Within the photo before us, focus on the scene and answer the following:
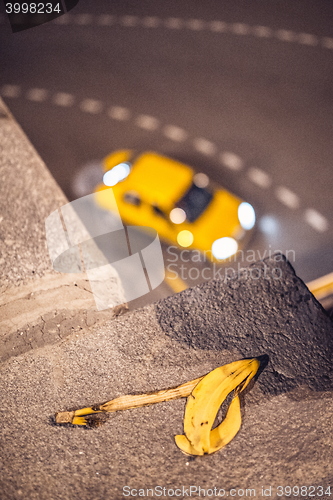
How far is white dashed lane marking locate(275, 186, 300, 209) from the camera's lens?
15.1ft

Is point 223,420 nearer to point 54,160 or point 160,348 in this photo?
point 160,348

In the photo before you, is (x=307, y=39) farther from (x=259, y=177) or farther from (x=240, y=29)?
(x=259, y=177)

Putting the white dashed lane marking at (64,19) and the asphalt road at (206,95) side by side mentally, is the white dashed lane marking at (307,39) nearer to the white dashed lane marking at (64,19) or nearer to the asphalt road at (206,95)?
the asphalt road at (206,95)

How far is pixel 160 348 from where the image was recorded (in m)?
3.69

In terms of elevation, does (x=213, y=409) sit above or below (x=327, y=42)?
below

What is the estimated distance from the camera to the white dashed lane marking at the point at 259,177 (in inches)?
187

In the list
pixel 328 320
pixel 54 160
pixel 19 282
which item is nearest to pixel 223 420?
pixel 328 320

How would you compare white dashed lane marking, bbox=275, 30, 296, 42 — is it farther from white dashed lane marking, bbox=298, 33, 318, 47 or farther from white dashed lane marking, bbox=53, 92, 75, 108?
white dashed lane marking, bbox=53, 92, 75, 108

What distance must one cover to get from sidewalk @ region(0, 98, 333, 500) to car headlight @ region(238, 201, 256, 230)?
0.57m

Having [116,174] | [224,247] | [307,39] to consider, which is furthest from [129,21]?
[224,247]

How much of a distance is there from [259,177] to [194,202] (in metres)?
1.08

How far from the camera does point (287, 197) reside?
183 inches

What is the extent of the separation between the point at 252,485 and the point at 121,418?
4.49 feet

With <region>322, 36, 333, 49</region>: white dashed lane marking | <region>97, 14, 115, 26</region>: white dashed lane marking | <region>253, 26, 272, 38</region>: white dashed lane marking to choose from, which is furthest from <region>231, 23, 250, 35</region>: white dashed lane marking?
<region>97, 14, 115, 26</region>: white dashed lane marking
